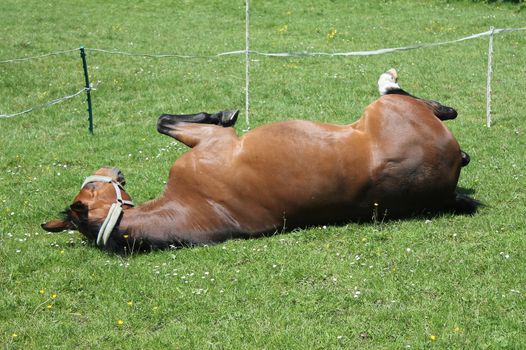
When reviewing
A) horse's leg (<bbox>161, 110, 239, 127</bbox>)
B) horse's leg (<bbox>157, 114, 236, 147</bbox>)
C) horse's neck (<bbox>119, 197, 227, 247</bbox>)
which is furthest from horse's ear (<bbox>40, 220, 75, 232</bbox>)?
horse's leg (<bbox>161, 110, 239, 127</bbox>)

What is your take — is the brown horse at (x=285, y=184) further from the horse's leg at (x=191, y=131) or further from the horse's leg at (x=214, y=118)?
the horse's leg at (x=214, y=118)

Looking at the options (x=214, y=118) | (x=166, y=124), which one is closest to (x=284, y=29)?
(x=214, y=118)

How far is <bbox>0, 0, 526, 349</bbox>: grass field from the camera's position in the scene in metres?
5.11

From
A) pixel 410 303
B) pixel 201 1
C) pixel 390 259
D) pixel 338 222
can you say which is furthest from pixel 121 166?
pixel 201 1

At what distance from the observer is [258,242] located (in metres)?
6.57

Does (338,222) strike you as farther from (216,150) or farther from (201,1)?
(201,1)

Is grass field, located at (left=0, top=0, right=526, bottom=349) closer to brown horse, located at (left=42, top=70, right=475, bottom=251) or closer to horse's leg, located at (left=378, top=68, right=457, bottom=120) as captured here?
brown horse, located at (left=42, top=70, right=475, bottom=251)

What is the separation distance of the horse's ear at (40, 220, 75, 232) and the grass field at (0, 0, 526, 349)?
0.23 metres

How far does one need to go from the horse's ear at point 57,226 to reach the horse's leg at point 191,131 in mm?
1326

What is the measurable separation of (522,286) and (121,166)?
215 inches

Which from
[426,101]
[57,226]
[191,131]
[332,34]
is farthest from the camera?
[332,34]

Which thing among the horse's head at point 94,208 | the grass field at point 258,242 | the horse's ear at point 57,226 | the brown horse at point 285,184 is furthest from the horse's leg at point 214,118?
the horse's ear at point 57,226

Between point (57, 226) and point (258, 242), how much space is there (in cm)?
182

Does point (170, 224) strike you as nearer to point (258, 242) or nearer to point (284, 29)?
point (258, 242)
